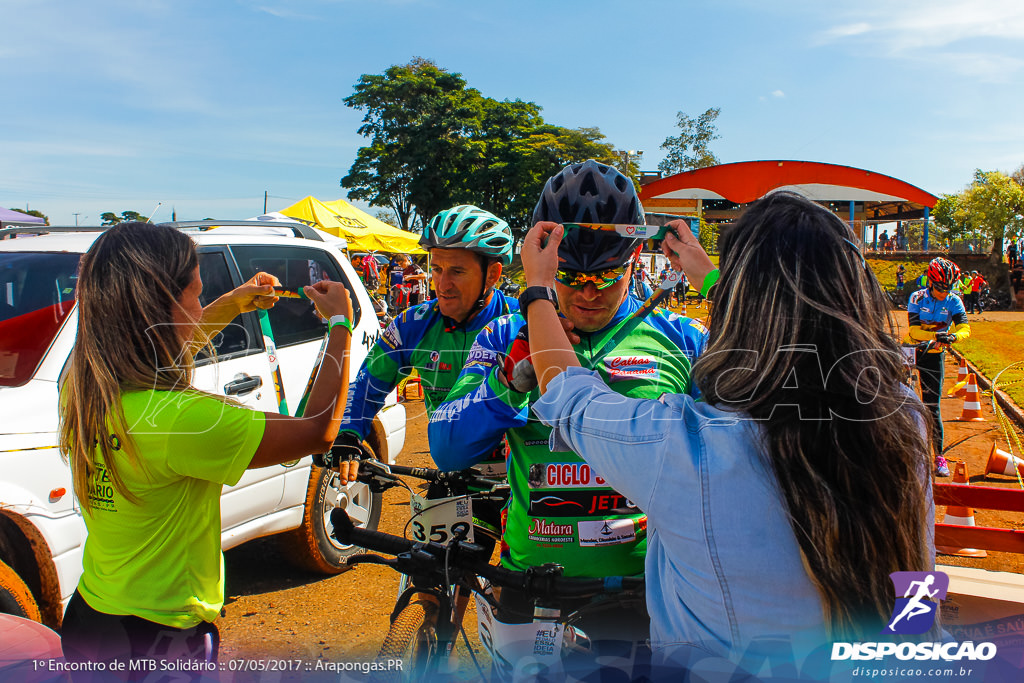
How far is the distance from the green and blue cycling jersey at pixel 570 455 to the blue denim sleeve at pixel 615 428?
40 cm

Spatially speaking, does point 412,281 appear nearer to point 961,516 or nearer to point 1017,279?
point 961,516

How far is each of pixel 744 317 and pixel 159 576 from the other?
5.70ft

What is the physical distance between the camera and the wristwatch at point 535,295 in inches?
65.4

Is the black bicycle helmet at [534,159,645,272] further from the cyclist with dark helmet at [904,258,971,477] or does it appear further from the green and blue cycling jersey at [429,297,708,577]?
the cyclist with dark helmet at [904,258,971,477]

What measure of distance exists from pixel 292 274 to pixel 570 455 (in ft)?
12.0

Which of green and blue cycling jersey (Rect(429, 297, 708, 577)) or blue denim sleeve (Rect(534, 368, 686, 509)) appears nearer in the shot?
blue denim sleeve (Rect(534, 368, 686, 509))

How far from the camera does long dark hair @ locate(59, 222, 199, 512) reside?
71.9 inches

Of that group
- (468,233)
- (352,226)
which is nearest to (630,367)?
(468,233)

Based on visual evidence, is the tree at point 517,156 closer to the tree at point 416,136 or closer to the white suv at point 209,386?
the tree at point 416,136

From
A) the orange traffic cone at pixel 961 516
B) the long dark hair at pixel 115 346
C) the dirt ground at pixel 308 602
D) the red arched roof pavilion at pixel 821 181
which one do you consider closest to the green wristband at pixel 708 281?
the long dark hair at pixel 115 346

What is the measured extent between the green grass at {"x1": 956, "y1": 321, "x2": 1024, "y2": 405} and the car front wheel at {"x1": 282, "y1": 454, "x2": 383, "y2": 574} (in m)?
9.07

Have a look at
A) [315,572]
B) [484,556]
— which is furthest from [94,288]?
[315,572]

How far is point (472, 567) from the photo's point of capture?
1952 mm

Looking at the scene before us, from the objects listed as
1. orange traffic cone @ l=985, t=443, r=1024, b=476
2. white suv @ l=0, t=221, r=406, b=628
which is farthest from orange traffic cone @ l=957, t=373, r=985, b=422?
white suv @ l=0, t=221, r=406, b=628
